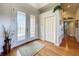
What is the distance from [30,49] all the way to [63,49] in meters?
0.56

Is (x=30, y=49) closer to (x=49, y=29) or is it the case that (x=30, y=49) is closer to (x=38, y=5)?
(x=49, y=29)

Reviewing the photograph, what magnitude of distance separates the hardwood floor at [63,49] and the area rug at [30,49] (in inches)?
2.6

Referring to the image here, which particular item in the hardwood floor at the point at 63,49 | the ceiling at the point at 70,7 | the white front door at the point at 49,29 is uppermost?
the ceiling at the point at 70,7

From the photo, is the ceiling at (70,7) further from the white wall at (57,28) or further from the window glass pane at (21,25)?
the window glass pane at (21,25)

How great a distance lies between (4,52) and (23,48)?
1.00 ft

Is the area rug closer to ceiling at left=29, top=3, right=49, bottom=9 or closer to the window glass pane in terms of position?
the window glass pane

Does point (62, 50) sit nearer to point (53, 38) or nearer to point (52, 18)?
point (53, 38)

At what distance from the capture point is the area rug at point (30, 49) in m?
1.58

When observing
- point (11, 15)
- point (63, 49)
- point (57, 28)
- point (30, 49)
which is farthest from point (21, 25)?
point (63, 49)

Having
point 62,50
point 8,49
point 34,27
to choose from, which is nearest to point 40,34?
point 34,27

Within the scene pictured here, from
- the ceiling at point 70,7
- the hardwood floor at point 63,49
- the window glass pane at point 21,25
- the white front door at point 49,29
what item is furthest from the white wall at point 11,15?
the ceiling at point 70,7

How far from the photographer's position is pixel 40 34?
1.69 metres

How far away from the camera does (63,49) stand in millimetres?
1585

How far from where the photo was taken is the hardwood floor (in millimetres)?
1568
